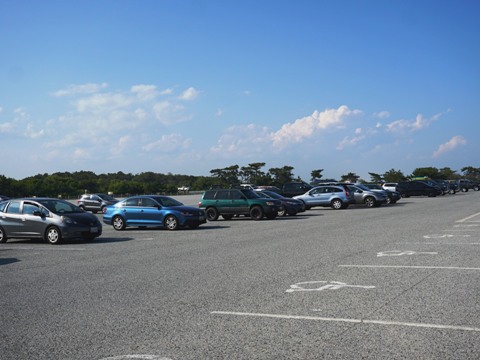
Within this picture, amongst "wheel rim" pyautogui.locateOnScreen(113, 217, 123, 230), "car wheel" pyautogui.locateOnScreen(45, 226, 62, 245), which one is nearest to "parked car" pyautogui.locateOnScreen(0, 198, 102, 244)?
"car wheel" pyautogui.locateOnScreen(45, 226, 62, 245)

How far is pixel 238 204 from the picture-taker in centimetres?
2792

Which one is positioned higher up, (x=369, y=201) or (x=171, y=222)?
(x=369, y=201)

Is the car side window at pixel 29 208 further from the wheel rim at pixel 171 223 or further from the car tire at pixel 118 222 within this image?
the wheel rim at pixel 171 223

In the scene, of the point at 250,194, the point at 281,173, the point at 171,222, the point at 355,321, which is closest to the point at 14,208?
the point at 171,222

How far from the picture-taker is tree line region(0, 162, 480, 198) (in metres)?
68.4

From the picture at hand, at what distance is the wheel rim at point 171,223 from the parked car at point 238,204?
20.4 feet

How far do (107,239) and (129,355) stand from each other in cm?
1394

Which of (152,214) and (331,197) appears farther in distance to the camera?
(331,197)

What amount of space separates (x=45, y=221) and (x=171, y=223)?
586 centimetres

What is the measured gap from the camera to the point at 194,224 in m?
22.5

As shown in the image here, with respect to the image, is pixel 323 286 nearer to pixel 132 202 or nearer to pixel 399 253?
pixel 399 253

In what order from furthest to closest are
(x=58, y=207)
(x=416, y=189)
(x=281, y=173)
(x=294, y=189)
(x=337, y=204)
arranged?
(x=281, y=173) → (x=416, y=189) → (x=294, y=189) → (x=337, y=204) → (x=58, y=207)

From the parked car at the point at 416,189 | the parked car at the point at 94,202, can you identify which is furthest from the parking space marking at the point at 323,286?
the parked car at the point at 416,189

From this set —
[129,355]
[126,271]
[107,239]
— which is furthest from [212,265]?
[107,239]
